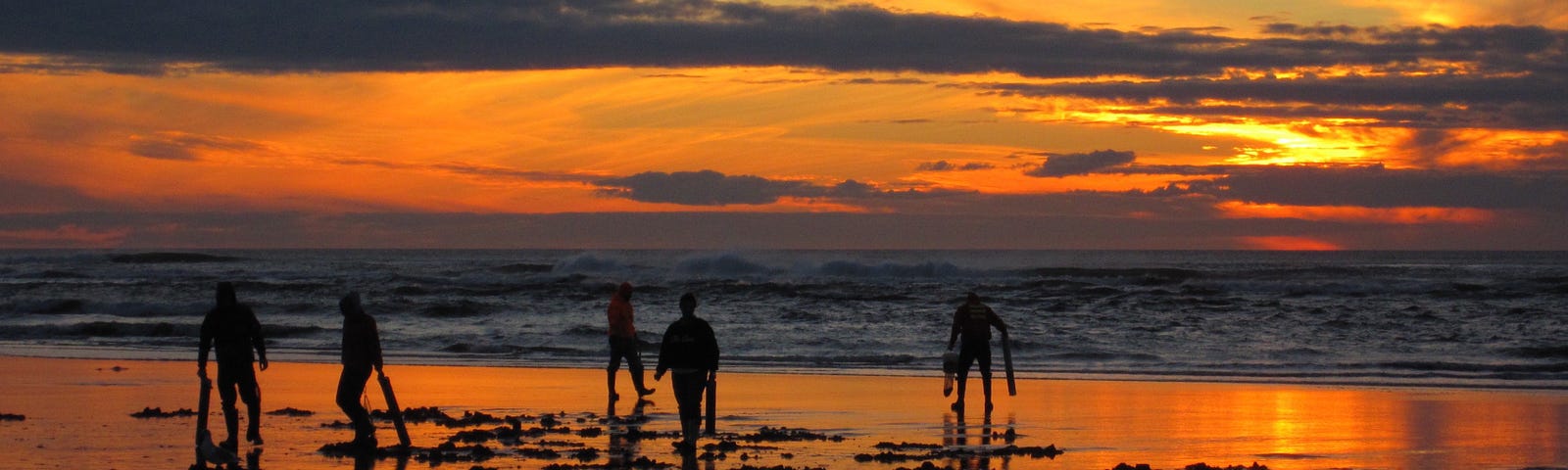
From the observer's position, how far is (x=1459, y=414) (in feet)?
52.8

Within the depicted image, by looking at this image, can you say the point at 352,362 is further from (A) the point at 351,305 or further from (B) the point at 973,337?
(B) the point at 973,337

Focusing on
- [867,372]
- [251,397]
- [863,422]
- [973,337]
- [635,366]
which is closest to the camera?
[251,397]

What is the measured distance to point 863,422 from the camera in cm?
1503

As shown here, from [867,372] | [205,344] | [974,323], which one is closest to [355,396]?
[205,344]

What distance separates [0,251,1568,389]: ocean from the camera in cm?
2464

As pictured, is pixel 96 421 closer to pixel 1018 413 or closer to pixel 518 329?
A: pixel 1018 413

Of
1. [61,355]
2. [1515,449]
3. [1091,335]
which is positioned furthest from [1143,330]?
[61,355]

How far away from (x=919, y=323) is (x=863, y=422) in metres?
18.8

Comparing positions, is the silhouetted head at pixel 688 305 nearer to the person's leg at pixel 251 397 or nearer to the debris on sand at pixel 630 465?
the debris on sand at pixel 630 465

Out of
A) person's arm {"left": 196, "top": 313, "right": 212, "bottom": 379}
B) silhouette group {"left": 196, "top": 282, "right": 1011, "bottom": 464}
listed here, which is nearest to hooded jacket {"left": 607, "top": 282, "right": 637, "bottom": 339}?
silhouette group {"left": 196, "top": 282, "right": 1011, "bottom": 464}

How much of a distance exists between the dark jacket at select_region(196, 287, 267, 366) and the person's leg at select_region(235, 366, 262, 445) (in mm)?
103

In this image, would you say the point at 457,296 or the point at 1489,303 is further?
the point at 457,296

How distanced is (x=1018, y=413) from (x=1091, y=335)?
14812 millimetres

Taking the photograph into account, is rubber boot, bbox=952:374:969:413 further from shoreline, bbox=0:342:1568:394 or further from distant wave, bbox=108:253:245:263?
distant wave, bbox=108:253:245:263
